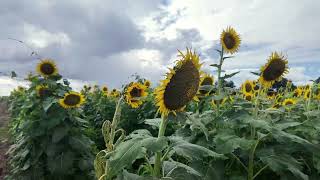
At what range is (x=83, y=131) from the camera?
666cm

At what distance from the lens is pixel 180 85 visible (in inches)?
106

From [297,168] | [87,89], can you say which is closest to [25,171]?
[297,168]

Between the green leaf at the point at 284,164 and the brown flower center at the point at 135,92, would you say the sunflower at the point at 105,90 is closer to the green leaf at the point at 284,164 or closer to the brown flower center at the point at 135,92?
the brown flower center at the point at 135,92

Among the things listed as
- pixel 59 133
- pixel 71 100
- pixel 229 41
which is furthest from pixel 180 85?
pixel 71 100

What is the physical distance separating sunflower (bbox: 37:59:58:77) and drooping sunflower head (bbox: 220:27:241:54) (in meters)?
2.93

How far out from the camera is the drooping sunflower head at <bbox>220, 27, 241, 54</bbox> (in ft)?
17.2

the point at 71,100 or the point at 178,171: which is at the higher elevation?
the point at 71,100

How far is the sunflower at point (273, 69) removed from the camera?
15.4 feet

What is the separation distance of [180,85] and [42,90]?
4.45m

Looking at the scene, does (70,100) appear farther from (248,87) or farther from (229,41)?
(248,87)

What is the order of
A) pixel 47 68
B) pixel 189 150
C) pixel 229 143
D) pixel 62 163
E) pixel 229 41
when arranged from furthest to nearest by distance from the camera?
pixel 47 68 → pixel 62 163 → pixel 229 41 → pixel 229 143 → pixel 189 150

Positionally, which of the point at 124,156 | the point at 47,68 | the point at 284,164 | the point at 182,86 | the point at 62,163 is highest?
the point at 47,68

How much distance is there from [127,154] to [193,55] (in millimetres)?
687

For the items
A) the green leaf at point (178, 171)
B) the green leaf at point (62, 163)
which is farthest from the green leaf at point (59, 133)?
the green leaf at point (178, 171)
